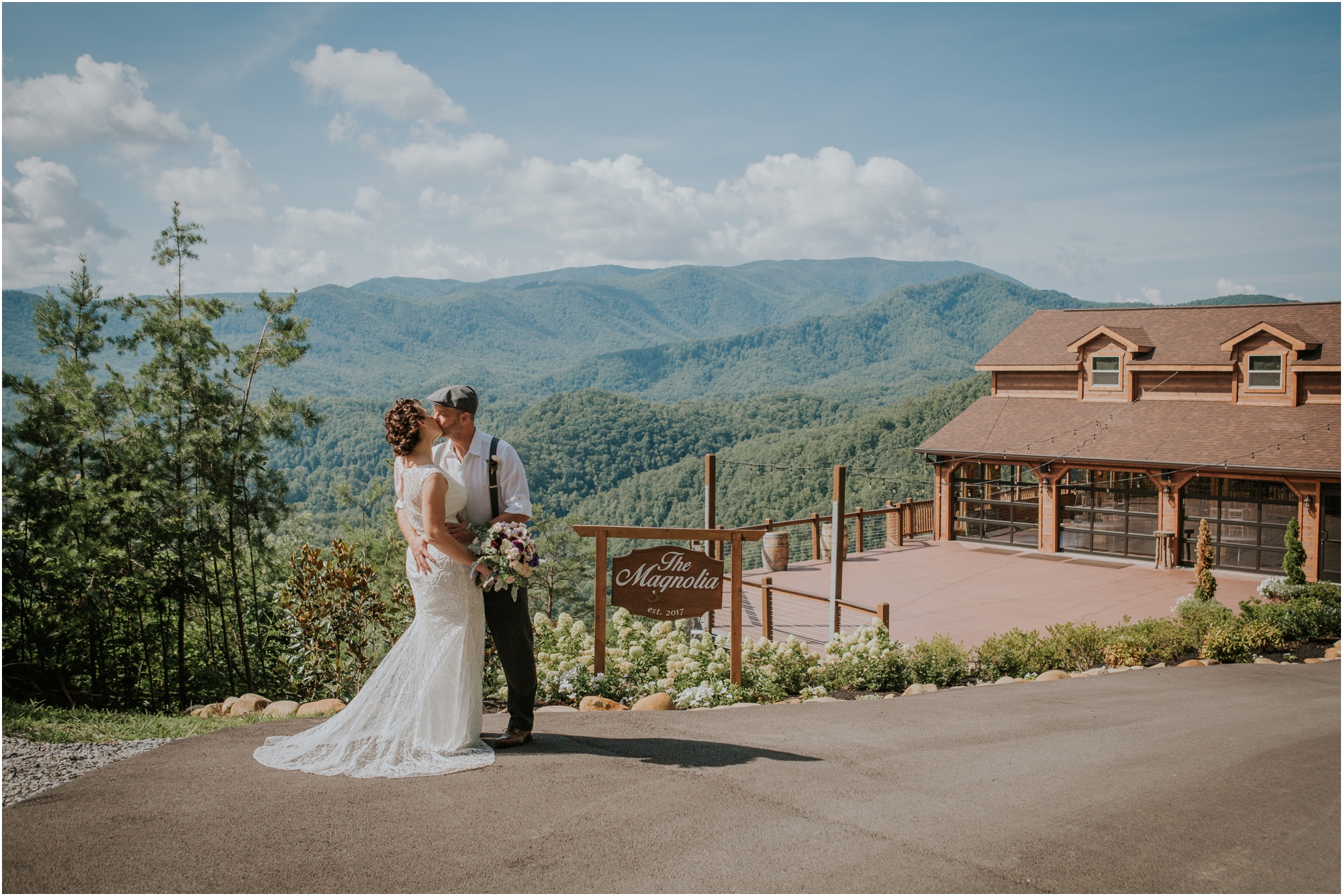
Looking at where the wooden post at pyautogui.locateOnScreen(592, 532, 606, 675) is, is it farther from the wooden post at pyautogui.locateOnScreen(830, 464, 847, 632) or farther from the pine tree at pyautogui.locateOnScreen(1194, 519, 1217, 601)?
the pine tree at pyautogui.locateOnScreen(1194, 519, 1217, 601)

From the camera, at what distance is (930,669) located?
7.60 metres

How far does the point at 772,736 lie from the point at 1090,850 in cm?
201

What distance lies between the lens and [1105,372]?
61.5 ft

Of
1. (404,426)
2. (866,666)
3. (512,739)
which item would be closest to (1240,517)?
(866,666)

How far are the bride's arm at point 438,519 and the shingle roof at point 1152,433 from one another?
15.9 meters

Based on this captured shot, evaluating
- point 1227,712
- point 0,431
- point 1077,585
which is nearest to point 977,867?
point 1227,712

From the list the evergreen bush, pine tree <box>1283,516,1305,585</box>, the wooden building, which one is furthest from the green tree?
pine tree <box>1283,516,1305,585</box>

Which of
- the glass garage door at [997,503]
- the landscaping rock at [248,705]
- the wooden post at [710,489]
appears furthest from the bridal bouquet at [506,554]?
the glass garage door at [997,503]

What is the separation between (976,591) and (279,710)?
11.8 meters

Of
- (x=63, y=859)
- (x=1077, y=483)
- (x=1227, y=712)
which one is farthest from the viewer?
(x=1077, y=483)

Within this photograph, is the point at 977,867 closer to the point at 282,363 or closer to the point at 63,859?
the point at 63,859

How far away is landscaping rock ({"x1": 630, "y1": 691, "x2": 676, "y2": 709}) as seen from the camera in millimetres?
5883

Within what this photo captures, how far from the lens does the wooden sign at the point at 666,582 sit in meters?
6.30

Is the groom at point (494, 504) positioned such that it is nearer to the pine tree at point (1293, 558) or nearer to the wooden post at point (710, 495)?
the wooden post at point (710, 495)
